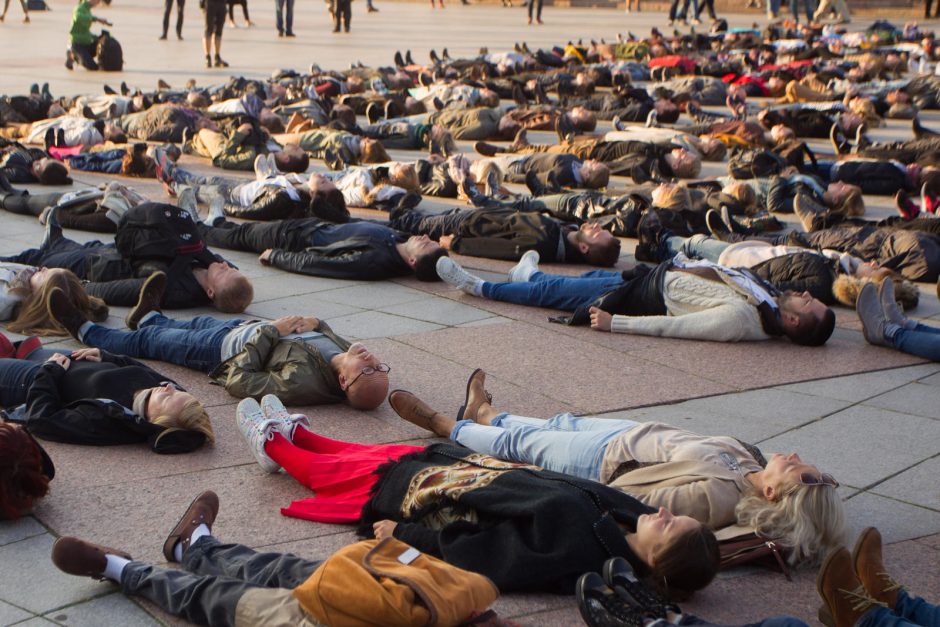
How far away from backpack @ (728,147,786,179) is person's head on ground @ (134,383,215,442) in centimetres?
781

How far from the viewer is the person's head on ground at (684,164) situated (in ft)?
38.9

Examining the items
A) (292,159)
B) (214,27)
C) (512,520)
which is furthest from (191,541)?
(214,27)

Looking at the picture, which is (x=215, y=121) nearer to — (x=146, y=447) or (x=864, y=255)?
(x=864, y=255)

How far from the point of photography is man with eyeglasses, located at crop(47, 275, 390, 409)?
567 cm

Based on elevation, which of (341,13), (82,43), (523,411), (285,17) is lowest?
(523,411)

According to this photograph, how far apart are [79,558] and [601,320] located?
415 centimetres

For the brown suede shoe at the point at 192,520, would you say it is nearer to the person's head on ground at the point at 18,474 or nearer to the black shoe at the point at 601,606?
the person's head on ground at the point at 18,474

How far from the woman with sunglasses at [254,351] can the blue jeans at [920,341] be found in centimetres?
329

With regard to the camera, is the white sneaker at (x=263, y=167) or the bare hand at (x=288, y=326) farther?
the white sneaker at (x=263, y=167)

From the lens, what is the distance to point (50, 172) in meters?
11.1

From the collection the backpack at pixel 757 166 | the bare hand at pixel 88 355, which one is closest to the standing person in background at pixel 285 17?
the backpack at pixel 757 166

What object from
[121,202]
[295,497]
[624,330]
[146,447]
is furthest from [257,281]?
[295,497]

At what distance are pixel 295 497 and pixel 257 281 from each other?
382 cm

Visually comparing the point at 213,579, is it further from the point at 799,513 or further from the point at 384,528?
the point at 799,513
